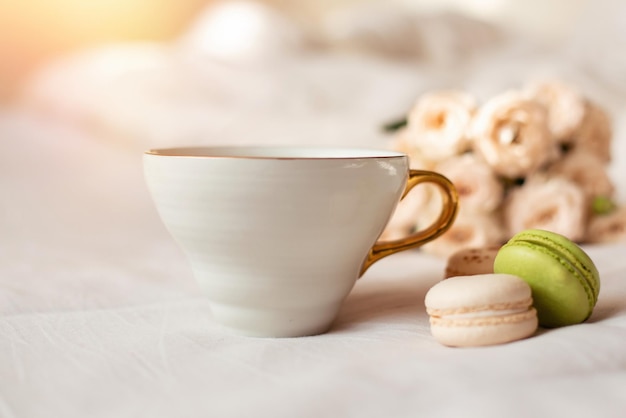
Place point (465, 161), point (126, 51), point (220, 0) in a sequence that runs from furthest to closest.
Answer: point (220, 0), point (126, 51), point (465, 161)

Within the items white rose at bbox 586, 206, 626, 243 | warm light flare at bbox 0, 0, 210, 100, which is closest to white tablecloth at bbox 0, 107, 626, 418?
white rose at bbox 586, 206, 626, 243

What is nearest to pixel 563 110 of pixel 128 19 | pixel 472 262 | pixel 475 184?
pixel 475 184

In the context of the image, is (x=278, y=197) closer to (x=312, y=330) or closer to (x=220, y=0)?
(x=312, y=330)

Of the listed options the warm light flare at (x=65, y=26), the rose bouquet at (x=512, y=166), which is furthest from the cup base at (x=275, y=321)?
the warm light flare at (x=65, y=26)

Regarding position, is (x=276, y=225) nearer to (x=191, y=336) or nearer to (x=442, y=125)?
(x=191, y=336)

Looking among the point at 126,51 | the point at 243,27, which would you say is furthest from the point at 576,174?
the point at 126,51

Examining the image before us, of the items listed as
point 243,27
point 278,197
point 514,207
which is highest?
point 243,27

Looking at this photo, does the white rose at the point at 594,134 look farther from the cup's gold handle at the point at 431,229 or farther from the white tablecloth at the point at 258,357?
the cup's gold handle at the point at 431,229
